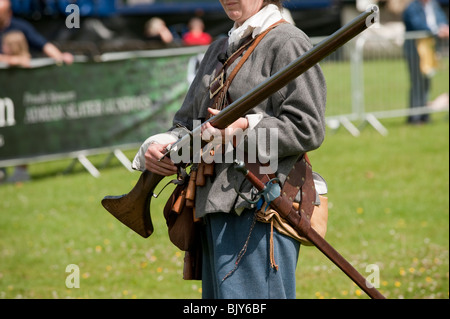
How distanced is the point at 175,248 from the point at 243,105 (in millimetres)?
4493

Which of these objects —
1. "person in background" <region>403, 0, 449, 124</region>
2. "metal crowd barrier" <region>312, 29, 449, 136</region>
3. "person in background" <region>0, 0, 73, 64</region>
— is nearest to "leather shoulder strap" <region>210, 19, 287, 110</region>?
"person in background" <region>0, 0, 73, 64</region>

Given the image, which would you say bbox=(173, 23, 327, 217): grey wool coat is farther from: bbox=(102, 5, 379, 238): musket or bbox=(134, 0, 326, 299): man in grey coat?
bbox=(102, 5, 379, 238): musket

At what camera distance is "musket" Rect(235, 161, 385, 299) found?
3223mm

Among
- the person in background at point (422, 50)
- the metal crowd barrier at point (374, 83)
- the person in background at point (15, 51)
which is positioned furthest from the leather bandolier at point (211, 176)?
the person in background at point (422, 50)

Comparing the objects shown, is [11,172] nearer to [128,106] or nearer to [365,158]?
[128,106]

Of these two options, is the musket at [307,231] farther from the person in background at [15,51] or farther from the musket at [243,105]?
the person in background at [15,51]

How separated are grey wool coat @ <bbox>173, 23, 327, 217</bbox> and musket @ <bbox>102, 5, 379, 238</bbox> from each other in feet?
0.54

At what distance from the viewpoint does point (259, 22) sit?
3465mm

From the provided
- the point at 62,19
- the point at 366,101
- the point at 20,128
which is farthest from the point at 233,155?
the point at 62,19

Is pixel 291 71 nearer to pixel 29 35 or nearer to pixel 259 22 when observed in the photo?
pixel 259 22

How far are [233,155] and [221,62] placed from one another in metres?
0.43

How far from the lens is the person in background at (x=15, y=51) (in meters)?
10.5

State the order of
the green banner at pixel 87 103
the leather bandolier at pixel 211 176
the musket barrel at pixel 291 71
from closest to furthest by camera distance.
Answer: the musket barrel at pixel 291 71 → the leather bandolier at pixel 211 176 → the green banner at pixel 87 103

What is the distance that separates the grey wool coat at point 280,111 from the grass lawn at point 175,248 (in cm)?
281
